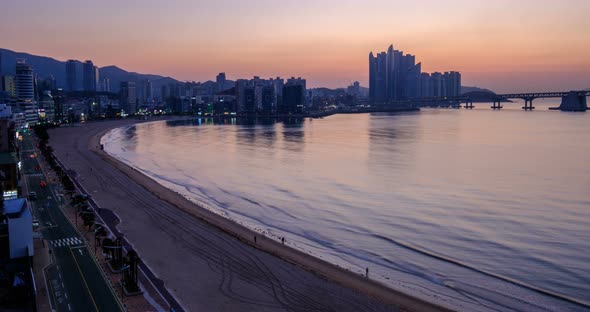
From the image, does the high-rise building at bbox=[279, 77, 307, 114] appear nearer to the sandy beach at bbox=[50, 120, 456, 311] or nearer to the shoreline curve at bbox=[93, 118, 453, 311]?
the shoreline curve at bbox=[93, 118, 453, 311]

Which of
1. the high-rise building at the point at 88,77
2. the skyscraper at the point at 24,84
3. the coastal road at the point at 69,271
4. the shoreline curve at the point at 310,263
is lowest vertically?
the shoreline curve at the point at 310,263

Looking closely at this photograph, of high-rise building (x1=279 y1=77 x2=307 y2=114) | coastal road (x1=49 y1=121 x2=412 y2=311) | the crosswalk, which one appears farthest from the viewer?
high-rise building (x1=279 y1=77 x2=307 y2=114)

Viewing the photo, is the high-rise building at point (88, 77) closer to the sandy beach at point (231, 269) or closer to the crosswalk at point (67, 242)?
the sandy beach at point (231, 269)

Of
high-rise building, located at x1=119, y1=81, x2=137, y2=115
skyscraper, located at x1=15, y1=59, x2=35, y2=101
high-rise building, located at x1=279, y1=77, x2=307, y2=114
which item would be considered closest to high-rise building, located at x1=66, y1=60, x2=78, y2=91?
high-rise building, located at x1=119, y1=81, x2=137, y2=115

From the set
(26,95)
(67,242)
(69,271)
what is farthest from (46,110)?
(69,271)

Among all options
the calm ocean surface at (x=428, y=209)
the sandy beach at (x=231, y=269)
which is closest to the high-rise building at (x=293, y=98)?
the calm ocean surface at (x=428, y=209)

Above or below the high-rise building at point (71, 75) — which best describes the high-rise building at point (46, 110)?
below

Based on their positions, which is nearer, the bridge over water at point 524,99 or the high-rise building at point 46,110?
the high-rise building at point 46,110
